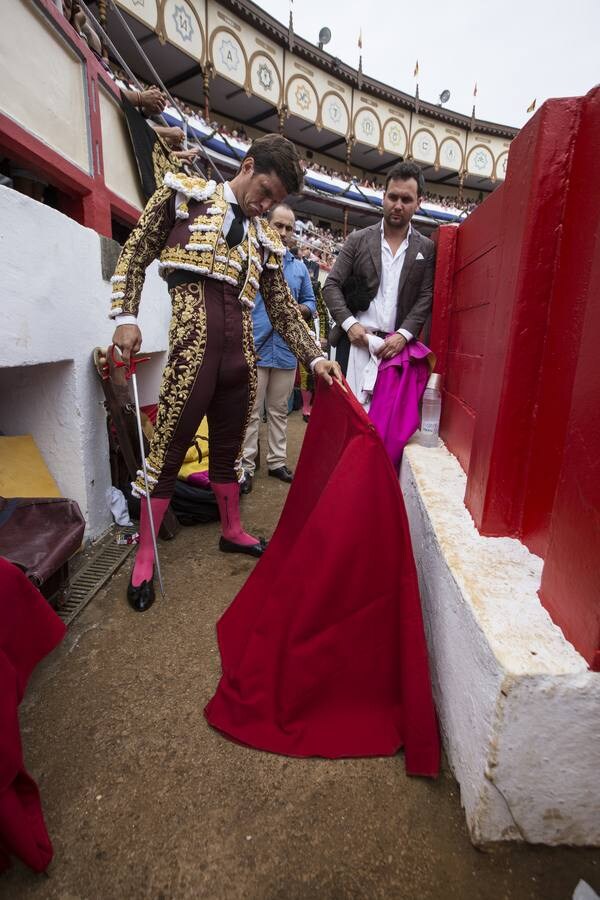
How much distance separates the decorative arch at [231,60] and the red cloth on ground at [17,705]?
62.3 ft

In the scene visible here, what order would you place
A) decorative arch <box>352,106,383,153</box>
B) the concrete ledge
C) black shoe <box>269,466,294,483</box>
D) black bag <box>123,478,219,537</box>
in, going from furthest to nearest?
1. decorative arch <box>352,106,383,153</box>
2. black shoe <box>269,466,294,483</box>
3. black bag <box>123,478,219,537</box>
4. the concrete ledge

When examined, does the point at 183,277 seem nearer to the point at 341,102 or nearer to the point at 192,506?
the point at 192,506

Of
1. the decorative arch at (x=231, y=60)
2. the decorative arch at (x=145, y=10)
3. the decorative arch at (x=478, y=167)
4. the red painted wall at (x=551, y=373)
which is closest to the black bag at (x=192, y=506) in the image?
the red painted wall at (x=551, y=373)

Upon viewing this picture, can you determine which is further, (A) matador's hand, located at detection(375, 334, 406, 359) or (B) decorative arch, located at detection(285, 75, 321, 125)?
(B) decorative arch, located at detection(285, 75, 321, 125)

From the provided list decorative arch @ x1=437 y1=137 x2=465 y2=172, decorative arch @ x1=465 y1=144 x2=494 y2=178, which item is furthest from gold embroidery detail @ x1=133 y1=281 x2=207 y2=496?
decorative arch @ x1=465 y1=144 x2=494 y2=178

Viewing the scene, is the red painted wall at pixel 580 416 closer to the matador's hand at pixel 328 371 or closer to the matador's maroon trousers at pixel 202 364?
the matador's hand at pixel 328 371

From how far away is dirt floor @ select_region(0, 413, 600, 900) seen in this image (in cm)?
94

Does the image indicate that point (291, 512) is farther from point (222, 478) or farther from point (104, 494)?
point (104, 494)

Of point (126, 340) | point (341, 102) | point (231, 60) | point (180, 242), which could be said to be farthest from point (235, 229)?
point (341, 102)

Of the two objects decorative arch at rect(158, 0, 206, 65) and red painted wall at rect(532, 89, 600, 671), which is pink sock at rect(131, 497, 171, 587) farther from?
decorative arch at rect(158, 0, 206, 65)

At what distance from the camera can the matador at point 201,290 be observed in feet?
5.91

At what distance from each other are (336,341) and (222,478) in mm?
1096

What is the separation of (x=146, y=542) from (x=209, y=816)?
1157mm

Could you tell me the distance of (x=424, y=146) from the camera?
2359cm
